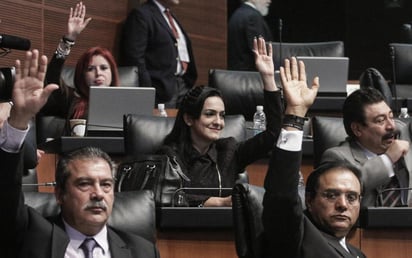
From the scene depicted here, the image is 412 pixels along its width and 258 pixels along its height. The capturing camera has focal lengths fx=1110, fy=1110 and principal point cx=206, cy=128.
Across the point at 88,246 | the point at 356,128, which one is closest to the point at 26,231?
the point at 88,246

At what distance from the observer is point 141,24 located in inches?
292

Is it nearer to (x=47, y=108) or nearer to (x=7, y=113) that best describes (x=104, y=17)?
(x=47, y=108)

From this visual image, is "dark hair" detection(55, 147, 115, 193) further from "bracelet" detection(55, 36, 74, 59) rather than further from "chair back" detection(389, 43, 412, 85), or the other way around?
"chair back" detection(389, 43, 412, 85)

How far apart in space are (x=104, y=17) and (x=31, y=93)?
4572 mm

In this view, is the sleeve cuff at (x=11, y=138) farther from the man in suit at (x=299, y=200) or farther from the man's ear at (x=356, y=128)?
the man's ear at (x=356, y=128)

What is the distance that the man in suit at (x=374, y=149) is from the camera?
15.1ft

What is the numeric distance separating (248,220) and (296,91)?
453mm

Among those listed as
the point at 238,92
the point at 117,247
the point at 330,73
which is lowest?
the point at 117,247

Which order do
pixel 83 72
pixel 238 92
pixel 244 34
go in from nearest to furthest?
pixel 83 72 < pixel 238 92 < pixel 244 34

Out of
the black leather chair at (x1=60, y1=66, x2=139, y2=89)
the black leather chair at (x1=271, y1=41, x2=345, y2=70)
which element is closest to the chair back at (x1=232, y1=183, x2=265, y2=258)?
the black leather chair at (x1=60, y1=66, x2=139, y2=89)

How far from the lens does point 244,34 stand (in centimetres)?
861

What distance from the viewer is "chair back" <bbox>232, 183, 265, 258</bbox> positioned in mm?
3586

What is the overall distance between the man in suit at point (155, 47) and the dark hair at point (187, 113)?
2.22 m

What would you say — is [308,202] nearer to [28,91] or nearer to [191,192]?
[191,192]
